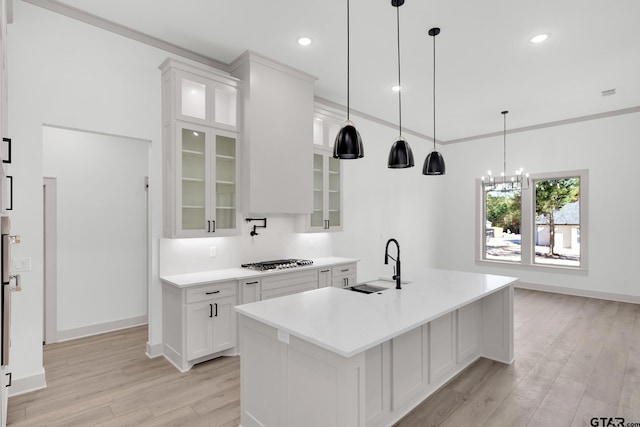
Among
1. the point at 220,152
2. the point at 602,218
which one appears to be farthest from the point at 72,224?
the point at 602,218

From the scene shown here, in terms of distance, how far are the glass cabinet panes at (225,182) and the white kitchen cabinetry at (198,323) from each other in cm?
74

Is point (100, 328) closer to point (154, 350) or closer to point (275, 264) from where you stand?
point (154, 350)

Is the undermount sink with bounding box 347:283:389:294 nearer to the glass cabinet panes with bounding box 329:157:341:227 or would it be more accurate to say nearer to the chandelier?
the glass cabinet panes with bounding box 329:157:341:227

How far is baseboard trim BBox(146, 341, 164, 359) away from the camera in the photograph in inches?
138

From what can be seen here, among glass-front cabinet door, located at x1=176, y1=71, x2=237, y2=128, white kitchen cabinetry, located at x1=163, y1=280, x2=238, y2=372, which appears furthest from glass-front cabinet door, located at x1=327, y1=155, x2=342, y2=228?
white kitchen cabinetry, located at x1=163, y1=280, x2=238, y2=372

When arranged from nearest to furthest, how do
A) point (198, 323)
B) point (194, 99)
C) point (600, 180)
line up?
point (198, 323), point (194, 99), point (600, 180)

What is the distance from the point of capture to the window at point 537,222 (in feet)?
20.6

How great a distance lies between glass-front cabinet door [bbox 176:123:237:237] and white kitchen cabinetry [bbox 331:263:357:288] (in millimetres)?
1537

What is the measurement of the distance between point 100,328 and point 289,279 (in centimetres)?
250

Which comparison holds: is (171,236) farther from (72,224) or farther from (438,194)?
(438,194)

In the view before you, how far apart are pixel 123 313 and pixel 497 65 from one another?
5.69 metres

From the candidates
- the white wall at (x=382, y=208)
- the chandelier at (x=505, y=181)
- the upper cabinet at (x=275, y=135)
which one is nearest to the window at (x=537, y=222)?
the chandelier at (x=505, y=181)

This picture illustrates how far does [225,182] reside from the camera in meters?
3.82

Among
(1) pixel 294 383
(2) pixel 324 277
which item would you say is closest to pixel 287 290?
(2) pixel 324 277
